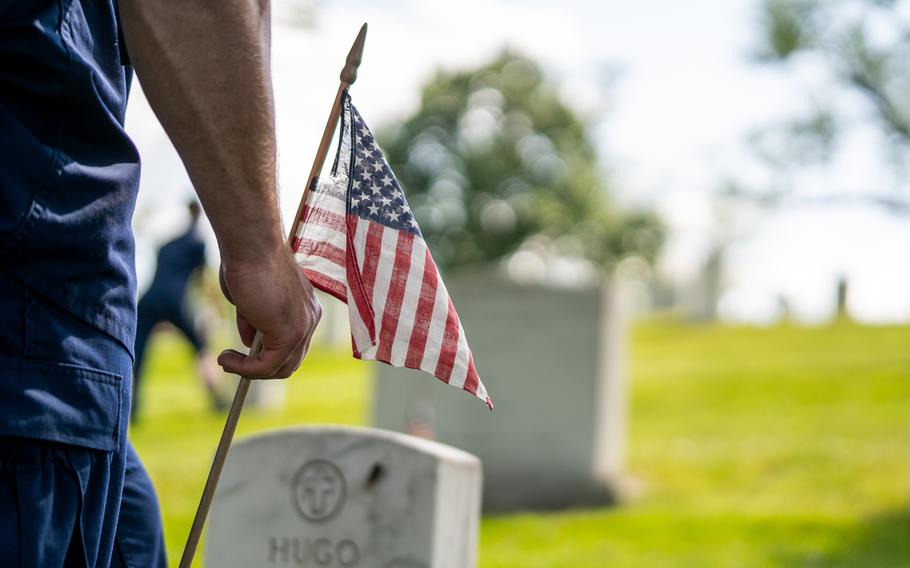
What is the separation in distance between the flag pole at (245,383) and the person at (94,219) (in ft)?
0.76

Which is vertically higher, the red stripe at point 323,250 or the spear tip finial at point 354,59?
the spear tip finial at point 354,59

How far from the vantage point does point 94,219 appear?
1.42m

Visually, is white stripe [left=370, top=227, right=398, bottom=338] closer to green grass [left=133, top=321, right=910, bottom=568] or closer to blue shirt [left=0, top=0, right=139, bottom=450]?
blue shirt [left=0, top=0, right=139, bottom=450]

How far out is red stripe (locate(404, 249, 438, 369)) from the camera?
2.00 metres

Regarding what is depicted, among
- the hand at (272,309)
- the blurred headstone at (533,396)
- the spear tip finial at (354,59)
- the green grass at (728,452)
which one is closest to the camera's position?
the hand at (272,309)

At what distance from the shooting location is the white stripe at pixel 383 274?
6.54 ft

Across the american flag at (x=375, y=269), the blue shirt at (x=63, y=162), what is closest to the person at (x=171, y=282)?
the american flag at (x=375, y=269)

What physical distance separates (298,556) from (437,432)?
209 inches

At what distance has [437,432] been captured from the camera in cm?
864

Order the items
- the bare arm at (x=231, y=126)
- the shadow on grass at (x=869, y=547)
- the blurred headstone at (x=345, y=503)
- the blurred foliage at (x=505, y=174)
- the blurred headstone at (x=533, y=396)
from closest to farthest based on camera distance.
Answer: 1. the bare arm at (x=231, y=126)
2. the blurred headstone at (x=345, y=503)
3. the shadow on grass at (x=869, y=547)
4. the blurred headstone at (x=533, y=396)
5. the blurred foliage at (x=505, y=174)

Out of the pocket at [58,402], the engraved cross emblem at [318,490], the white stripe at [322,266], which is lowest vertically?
the engraved cross emblem at [318,490]

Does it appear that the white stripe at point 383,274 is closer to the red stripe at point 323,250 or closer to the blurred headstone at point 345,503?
the red stripe at point 323,250

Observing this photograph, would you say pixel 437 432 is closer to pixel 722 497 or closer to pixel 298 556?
pixel 722 497

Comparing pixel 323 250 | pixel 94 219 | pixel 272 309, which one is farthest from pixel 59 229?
pixel 323 250
